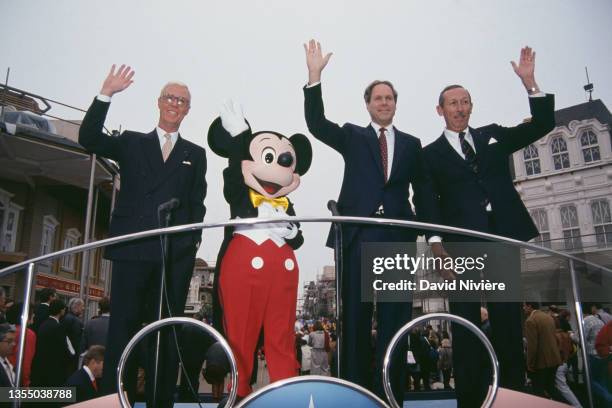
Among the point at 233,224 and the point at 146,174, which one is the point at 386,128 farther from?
the point at 146,174

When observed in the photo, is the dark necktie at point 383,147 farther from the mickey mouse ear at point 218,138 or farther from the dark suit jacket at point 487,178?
the mickey mouse ear at point 218,138

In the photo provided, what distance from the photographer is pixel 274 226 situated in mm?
1795

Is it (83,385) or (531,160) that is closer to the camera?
(83,385)

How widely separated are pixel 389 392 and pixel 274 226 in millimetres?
781

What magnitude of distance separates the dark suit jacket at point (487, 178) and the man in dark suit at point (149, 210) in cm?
111

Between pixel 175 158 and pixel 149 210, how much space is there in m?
0.27

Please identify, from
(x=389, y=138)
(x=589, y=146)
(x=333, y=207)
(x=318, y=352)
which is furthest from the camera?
(x=389, y=138)

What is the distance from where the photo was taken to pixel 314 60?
1967mm

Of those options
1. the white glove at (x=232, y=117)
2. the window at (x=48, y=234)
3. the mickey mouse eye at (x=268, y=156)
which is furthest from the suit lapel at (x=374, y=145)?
the window at (x=48, y=234)

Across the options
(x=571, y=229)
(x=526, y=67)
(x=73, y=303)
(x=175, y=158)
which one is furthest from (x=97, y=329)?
(x=526, y=67)

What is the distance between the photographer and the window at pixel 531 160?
6.41 ft

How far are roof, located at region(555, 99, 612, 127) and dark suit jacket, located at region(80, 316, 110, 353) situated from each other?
2.20m

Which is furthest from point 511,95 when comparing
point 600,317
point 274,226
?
point 274,226

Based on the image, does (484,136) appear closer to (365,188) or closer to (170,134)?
(365,188)
